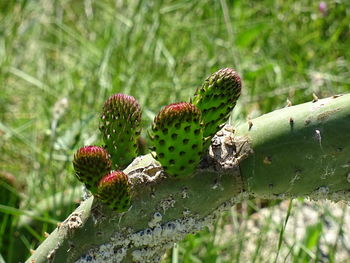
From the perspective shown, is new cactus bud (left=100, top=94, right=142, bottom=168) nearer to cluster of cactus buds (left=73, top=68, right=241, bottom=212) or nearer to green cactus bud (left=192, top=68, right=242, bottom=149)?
cluster of cactus buds (left=73, top=68, right=241, bottom=212)

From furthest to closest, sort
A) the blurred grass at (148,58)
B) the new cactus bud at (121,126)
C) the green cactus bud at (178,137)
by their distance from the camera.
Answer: the blurred grass at (148,58) → the new cactus bud at (121,126) → the green cactus bud at (178,137)

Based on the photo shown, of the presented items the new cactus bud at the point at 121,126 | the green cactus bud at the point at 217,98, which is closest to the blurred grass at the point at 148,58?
the new cactus bud at the point at 121,126

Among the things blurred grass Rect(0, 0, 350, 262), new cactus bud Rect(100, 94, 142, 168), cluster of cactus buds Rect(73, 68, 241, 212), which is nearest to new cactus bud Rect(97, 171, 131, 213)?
cluster of cactus buds Rect(73, 68, 241, 212)

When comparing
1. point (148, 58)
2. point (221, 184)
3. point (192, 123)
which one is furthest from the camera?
A: point (148, 58)

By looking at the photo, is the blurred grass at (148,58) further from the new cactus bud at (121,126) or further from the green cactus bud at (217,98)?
the green cactus bud at (217,98)

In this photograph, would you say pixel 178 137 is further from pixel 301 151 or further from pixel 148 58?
pixel 148 58

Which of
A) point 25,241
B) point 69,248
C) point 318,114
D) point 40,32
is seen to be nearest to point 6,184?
→ point 25,241

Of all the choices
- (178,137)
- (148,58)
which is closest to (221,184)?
(178,137)
